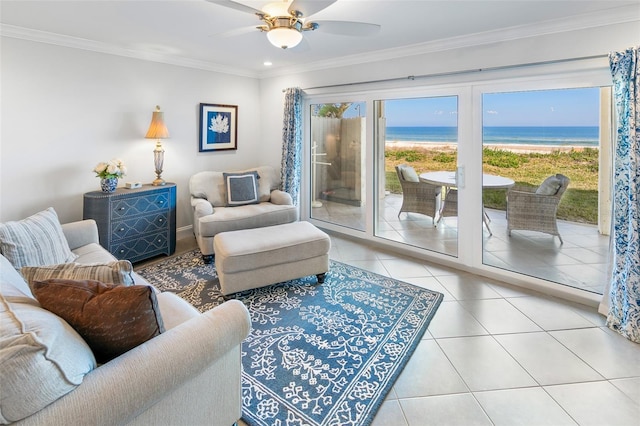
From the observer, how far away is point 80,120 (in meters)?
3.78

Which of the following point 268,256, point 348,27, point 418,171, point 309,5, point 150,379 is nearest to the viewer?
point 150,379

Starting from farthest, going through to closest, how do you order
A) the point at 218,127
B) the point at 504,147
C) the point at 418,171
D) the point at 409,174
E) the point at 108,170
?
the point at 218,127, the point at 409,174, the point at 418,171, the point at 108,170, the point at 504,147

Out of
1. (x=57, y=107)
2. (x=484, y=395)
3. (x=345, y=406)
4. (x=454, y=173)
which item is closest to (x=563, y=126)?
(x=454, y=173)

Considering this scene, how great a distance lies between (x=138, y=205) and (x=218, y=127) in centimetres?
181

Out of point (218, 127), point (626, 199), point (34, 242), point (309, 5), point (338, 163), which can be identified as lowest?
point (34, 242)

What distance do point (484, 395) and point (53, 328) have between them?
2036mm

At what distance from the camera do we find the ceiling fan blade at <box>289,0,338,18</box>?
200cm

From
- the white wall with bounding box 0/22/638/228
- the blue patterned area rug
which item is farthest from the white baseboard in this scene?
the blue patterned area rug

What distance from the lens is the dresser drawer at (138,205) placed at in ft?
11.9

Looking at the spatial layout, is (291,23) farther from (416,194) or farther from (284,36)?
(416,194)

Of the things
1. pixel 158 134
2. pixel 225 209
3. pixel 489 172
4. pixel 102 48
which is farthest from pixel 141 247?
pixel 489 172

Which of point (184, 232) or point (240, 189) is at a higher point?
point (240, 189)

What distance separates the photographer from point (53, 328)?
112 cm

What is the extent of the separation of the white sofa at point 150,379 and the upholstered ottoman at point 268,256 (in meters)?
1.17
